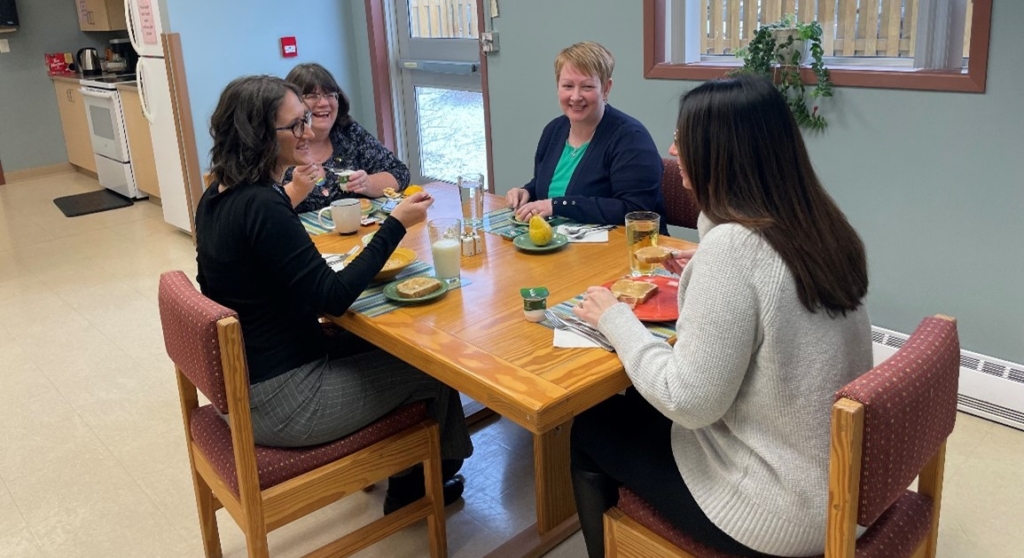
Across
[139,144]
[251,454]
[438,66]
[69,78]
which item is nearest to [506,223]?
[251,454]

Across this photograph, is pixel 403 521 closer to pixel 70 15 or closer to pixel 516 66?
pixel 516 66

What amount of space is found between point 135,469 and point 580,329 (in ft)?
5.50

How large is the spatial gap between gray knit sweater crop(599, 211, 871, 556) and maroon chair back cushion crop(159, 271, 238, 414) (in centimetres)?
77

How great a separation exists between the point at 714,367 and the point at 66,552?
1.80 m

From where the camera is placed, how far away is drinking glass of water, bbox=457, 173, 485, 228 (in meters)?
2.28

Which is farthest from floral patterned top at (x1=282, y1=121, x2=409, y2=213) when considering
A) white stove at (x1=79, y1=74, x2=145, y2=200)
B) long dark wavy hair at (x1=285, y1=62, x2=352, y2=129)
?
white stove at (x1=79, y1=74, x2=145, y2=200)

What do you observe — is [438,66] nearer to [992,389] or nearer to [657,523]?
[992,389]

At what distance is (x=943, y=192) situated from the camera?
264 cm

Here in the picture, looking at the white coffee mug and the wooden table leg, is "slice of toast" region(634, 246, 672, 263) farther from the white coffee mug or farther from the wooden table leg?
the white coffee mug

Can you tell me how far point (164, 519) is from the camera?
2283mm

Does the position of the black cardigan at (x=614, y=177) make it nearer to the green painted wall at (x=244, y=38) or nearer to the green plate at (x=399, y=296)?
the green plate at (x=399, y=296)

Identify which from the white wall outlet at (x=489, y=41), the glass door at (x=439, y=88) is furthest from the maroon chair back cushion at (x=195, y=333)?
the glass door at (x=439, y=88)

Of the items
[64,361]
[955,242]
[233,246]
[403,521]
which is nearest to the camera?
[233,246]

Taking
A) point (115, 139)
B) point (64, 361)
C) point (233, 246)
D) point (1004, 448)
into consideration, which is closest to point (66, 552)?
point (233, 246)
